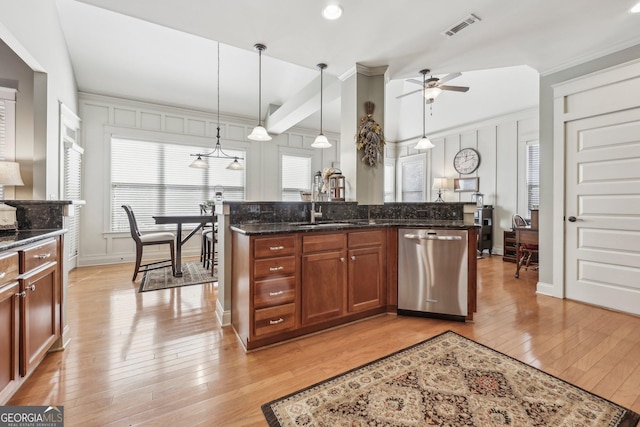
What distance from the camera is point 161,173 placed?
5512mm

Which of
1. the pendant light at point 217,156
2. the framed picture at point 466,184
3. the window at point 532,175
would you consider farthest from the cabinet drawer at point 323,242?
the framed picture at point 466,184

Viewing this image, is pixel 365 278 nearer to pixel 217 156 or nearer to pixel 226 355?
pixel 226 355

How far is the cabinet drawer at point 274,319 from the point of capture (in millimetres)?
2172

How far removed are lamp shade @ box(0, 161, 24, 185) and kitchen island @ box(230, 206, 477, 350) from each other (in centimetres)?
181

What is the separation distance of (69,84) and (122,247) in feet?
9.02

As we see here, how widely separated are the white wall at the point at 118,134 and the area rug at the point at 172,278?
121cm

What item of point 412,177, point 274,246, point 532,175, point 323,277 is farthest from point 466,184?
point 274,246

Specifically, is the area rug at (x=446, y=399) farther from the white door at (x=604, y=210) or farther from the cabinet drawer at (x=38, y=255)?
the white door at (x=604, y=210)

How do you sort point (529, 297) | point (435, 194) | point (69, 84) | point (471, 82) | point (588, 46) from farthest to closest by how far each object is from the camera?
point (435, 194), point (471, 82), point (69, 84), point (529, 297), point (588, 46)

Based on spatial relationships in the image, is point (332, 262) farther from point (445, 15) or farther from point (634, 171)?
point (634, 171)

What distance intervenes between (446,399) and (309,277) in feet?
4.07

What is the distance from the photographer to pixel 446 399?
5.36 feet

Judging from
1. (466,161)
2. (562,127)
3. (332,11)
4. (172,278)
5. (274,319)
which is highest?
(332,11)

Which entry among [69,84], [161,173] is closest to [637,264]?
[161,173]
